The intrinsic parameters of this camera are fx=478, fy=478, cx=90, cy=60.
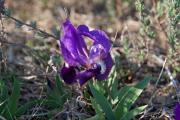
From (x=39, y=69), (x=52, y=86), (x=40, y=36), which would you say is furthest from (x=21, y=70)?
(x=52, y=86)

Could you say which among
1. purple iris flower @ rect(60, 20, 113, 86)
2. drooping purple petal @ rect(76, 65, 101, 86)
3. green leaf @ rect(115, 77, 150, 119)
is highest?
purple iris flower @ rect(60, 20, 113, 86)

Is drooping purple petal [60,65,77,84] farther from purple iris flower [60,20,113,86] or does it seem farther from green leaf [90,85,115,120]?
green leaf [90,85,115,120]

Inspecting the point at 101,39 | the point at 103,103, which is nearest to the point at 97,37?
the point at 101,39

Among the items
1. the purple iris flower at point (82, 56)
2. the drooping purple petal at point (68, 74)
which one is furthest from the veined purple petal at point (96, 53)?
the drooping purple petal at point (68, 74)

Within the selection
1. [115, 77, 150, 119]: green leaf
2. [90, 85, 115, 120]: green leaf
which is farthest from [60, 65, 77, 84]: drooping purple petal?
[115, 77, 150, 119]: green leaf

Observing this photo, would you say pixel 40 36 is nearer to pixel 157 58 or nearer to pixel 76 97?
pixel 76 97

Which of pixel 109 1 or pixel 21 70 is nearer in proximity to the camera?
pixel 21 70

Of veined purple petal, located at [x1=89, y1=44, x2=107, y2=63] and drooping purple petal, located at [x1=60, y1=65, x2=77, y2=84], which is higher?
veined purple petal, located at [x1=89, y1=44, x2=107, y2=63]
